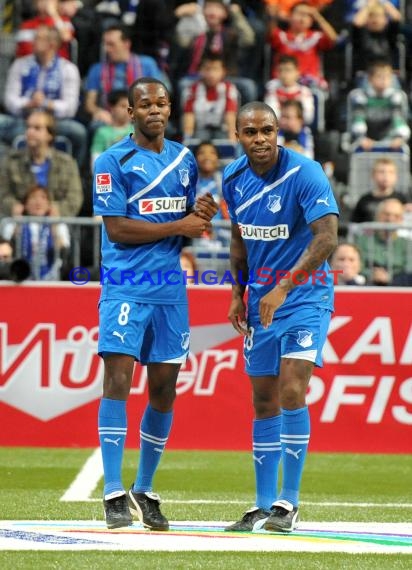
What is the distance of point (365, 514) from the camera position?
8844mm

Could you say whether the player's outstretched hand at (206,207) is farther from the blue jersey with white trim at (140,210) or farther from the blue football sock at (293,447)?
the blue football sock at (293,447)

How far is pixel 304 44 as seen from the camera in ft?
58.0

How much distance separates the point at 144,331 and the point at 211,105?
9013 mm

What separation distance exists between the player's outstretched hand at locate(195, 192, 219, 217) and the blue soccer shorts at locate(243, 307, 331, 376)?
2.29 ft

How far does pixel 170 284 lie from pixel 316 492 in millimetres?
2808

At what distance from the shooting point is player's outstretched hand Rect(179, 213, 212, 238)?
25.9ft

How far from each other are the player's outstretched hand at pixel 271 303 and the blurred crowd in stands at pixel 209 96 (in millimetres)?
5805

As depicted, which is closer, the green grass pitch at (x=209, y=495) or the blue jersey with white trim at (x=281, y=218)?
the green grass pitch at (x=209, y=495)

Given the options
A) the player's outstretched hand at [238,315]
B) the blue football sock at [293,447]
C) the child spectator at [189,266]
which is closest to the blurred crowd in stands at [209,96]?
the child spectator at [189,266]

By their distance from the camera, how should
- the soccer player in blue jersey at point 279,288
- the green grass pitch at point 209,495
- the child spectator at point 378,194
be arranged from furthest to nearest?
the child spectator at point 378,194, the soccer player in blue jersey at point 279,288, the green grass pitch at point 209,495

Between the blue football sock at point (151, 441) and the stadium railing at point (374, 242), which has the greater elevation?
the stadium railing at point (374, 242)

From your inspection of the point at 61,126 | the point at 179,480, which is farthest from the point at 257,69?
the point at 179,480

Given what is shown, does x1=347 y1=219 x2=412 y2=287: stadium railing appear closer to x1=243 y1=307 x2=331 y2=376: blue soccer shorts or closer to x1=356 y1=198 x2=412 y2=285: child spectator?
x1=356 y1=198 x2=412 y2=285: child spectator

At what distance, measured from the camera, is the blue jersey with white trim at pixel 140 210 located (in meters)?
7.94
